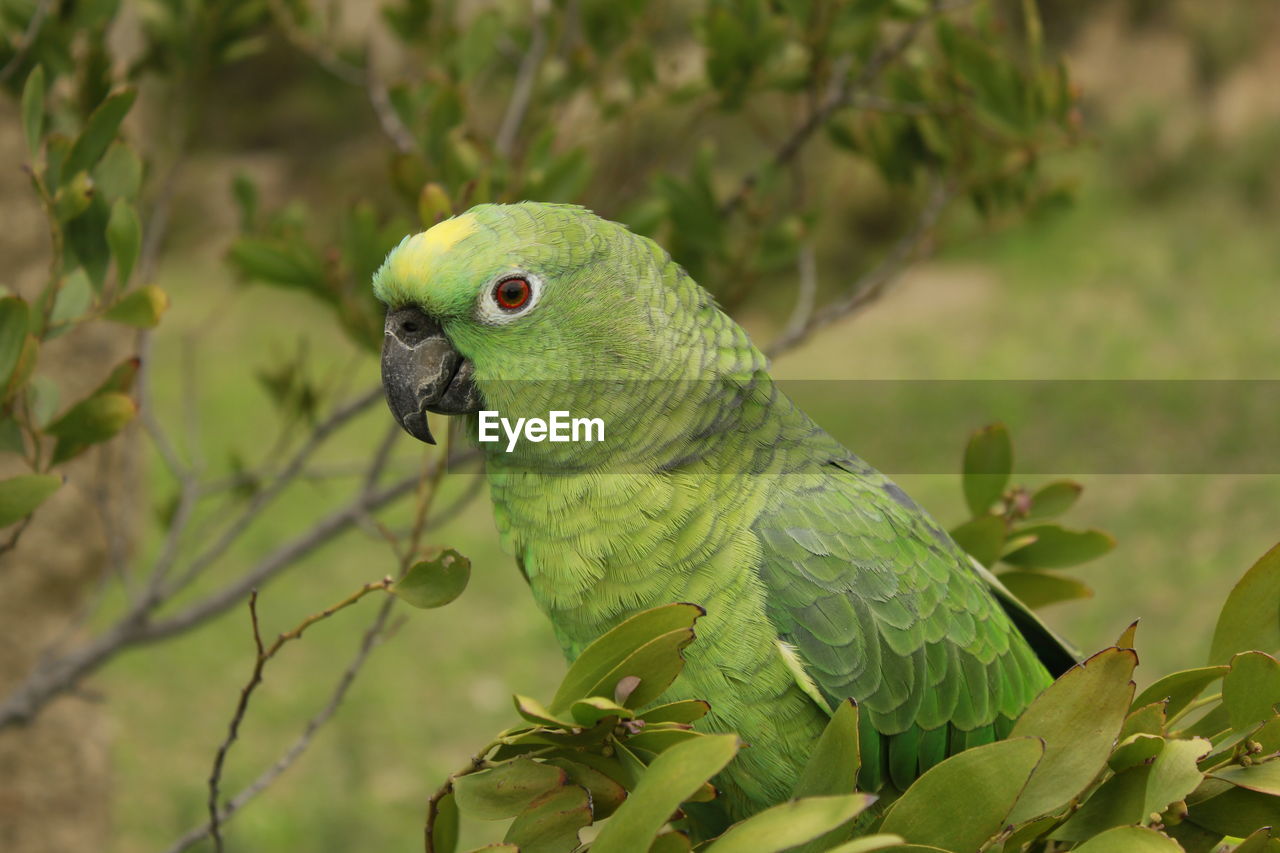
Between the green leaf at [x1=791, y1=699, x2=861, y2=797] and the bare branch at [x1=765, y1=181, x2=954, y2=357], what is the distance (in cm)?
130

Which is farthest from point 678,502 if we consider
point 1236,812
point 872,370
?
point 872,370

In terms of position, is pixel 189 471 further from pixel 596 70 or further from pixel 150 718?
pixel 150 718

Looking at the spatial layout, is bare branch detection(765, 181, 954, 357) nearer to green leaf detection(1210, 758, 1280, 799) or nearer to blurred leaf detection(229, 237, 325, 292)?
blurred leaf detection(229, 237, 325, 292)

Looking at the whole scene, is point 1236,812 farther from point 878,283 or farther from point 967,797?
point 878,283

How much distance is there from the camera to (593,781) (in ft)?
2.68

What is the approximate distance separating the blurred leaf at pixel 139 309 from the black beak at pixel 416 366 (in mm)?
256

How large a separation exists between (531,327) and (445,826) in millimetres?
547

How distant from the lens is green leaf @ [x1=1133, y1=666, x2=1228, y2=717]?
852 mm

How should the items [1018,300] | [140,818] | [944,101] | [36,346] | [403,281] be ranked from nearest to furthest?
[36,346]
[403,281]
[944,101]
[140,818]
[1018,300]

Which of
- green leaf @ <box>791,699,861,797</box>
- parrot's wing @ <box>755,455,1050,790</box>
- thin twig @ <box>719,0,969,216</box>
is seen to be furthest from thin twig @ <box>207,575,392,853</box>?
thin twig @ <box>719,0,969,216</box>

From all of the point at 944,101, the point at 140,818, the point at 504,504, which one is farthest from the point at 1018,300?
the point at 504,504

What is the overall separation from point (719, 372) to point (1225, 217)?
7.06 meters

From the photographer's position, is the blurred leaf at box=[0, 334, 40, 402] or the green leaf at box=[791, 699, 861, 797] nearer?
the green leaf at box=[791, 699, 861, 797]

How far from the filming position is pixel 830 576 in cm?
121
